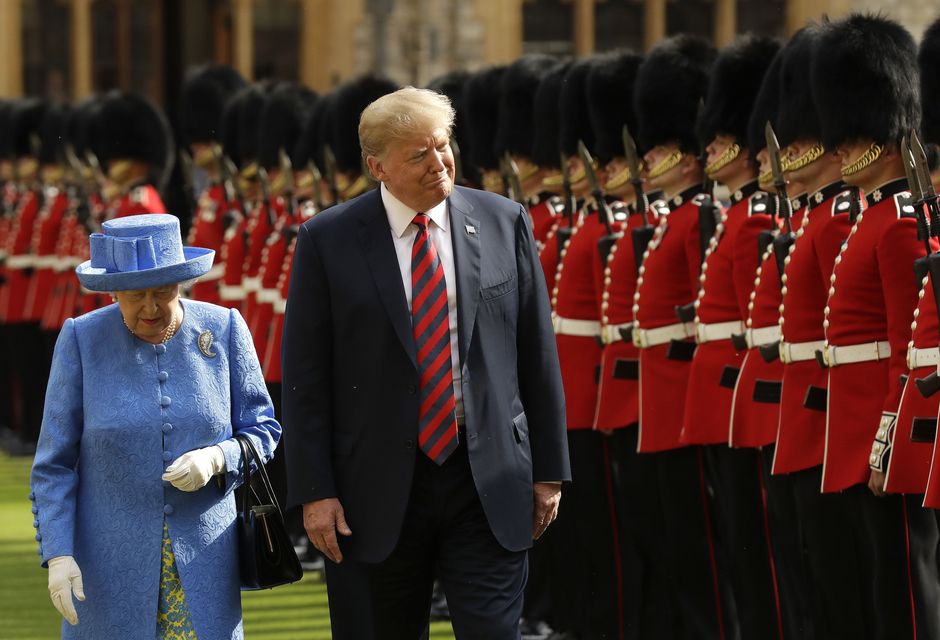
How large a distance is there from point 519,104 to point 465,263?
377 centimetres

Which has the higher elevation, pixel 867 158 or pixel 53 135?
pixel 867 158

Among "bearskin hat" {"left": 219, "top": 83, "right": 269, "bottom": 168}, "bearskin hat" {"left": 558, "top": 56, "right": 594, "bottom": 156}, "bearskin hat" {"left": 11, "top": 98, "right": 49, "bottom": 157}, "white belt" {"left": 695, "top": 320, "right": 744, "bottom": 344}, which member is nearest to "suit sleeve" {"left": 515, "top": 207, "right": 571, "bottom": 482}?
"white belt" {"left": 695, "top": 320, "right": 744, "bottom": 344}

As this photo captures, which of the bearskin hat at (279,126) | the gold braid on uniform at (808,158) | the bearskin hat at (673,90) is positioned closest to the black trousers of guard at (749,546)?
the gold braid on uniform at (808,158)

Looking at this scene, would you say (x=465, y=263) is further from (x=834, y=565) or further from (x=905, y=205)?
(x=834, y=565)

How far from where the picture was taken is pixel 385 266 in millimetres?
4395

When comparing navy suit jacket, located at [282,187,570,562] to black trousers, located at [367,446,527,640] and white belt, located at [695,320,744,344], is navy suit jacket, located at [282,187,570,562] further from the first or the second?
white belt, located at [695,320,744,344]

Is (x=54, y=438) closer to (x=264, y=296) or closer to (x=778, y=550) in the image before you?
(x=778, y=550)

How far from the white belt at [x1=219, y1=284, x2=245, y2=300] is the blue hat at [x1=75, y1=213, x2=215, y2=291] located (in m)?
5.39

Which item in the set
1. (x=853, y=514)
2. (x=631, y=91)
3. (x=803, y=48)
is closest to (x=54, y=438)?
(x=853, y=514)

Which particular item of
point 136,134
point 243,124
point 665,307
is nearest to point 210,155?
point 243,124

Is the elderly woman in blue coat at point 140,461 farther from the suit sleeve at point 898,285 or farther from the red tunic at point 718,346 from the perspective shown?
the red tunic at point 718,346

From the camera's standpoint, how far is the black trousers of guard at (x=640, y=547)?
20.2ft

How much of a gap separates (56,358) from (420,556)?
0.88 meters

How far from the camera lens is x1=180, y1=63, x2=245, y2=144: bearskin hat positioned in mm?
12023
